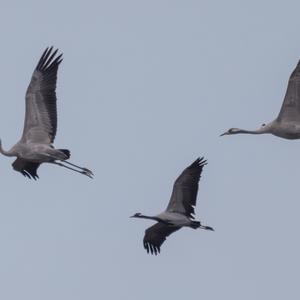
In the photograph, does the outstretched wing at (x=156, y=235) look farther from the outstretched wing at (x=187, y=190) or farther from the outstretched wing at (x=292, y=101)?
the outstretched wing at (x=292, y=101)

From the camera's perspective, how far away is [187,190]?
111ft

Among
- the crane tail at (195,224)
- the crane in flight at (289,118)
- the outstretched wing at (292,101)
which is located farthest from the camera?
the crane tail at (195,224)

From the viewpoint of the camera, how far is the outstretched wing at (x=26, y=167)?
34.5 metres

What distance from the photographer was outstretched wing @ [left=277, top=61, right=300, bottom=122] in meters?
31.9

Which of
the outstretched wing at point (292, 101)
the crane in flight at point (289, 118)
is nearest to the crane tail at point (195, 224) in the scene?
the crane in flight at point (289, 118)

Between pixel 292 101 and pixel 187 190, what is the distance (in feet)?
11.4

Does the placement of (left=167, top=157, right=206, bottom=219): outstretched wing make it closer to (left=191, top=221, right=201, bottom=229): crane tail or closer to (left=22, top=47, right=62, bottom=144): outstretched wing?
(left=191, top=221, right=201, bottom=229): crane tail

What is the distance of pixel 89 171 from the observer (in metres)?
35.2

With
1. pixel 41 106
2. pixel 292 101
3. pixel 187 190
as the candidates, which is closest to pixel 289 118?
pixel 292 101

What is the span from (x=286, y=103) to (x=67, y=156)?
5.41 metres

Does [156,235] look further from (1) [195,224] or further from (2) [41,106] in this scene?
(2) [41,106]

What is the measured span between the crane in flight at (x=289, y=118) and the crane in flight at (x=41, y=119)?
5114 millimetres

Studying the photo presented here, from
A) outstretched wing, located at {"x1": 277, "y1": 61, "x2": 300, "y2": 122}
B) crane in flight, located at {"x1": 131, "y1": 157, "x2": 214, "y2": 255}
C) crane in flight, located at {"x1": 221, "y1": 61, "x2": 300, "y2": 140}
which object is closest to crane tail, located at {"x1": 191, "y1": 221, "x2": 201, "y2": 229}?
crane in flight, located at {"x1": 131, "y1": 157, "x2": 214, "y2": 255}

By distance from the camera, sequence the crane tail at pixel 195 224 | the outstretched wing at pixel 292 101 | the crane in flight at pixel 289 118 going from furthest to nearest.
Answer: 1. the crane tail at pixel 195 224
2. the crane in flight at pixel 289 118
3. the outstretched wing at pixel 292 101
